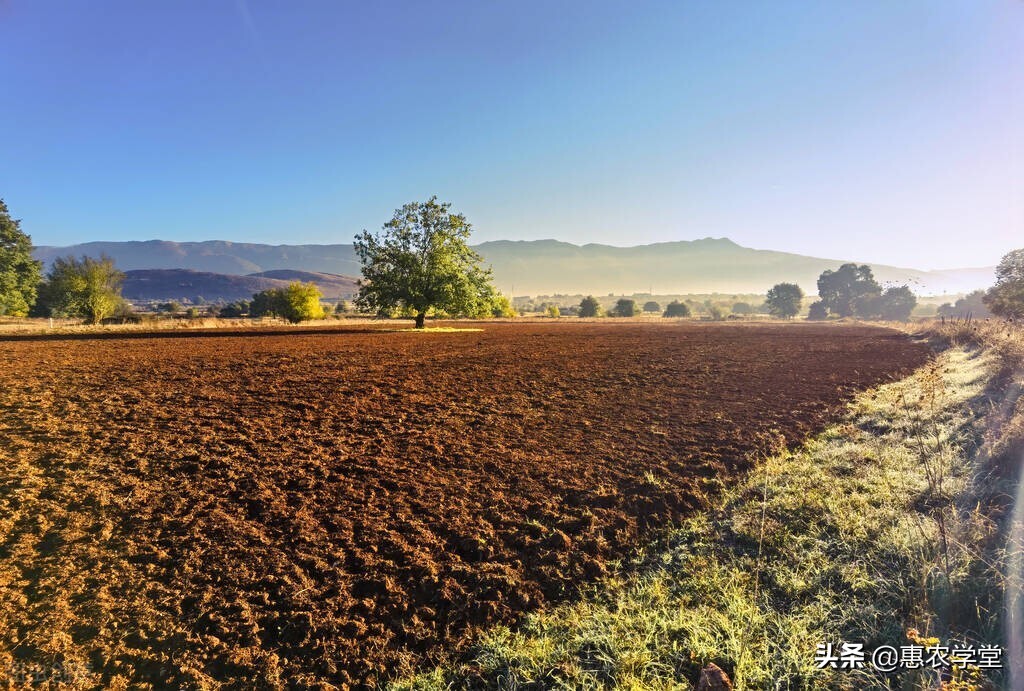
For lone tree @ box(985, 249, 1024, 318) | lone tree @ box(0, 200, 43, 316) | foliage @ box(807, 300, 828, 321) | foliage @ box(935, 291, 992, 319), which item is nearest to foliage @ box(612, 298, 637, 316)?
foliage @ box(807, 300, 828, 321)

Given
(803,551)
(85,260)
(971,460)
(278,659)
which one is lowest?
(278,659)

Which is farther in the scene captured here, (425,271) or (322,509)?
(425,271)

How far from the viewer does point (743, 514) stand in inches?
196

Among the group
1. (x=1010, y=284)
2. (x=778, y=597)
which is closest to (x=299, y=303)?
(x=778, y=597)

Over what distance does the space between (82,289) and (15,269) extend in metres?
5.45

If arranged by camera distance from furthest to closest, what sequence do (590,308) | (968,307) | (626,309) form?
(626,309)
(590,308)
(968,307)

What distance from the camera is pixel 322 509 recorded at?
5.28 metres

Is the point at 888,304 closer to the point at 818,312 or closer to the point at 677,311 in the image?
the point at 818,312

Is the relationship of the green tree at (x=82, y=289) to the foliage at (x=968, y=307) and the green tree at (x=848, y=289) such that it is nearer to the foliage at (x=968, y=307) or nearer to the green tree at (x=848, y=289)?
the green tree at (x=848, y=289)

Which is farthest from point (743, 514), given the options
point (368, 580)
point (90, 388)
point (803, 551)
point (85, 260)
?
point (85, 260)

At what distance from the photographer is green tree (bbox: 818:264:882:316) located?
11625 centimetres

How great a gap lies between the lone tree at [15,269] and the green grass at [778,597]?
180ft

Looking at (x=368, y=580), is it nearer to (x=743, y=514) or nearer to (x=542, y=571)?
(x=542, y=571)

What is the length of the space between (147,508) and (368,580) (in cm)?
359
